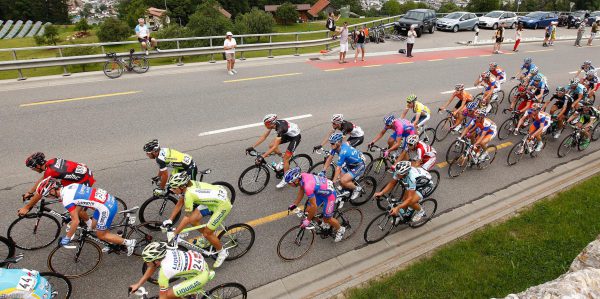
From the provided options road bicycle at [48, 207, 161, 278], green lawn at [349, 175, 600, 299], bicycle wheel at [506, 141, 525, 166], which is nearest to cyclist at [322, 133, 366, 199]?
green lawn at [349, 175, 600, 299]

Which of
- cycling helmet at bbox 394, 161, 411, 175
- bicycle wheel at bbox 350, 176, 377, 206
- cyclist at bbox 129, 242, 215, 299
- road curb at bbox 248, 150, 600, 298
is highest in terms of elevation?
cycling helmet at bbox 394, 161, 411, 175

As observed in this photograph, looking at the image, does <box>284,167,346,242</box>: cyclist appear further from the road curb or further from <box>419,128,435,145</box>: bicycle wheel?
<box>419,128,435,145</box>: bicycle wheel

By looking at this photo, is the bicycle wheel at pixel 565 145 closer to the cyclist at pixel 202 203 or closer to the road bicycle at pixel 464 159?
the road bicycle at pixel 464 159

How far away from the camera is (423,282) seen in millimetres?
5652

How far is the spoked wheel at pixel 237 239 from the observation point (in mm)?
6141

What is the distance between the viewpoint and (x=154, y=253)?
170 inches

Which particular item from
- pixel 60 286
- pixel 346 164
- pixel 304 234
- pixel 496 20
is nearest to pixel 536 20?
pixel 496 20

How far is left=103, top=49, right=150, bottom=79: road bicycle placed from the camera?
15.0m

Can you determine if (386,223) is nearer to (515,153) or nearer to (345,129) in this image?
(345,129)

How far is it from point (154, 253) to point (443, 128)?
9688 millimetres

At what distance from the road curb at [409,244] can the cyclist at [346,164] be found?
0.89 m

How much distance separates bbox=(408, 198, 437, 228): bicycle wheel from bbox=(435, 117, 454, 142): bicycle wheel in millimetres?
4167

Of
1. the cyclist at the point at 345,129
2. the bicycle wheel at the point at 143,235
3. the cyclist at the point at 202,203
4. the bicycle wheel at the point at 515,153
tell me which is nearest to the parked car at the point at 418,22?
the bicycle wheel at the point at 515,153

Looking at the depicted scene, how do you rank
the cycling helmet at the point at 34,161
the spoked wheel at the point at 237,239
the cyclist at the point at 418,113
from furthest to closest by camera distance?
the cyclist at the point at 418,113 → the spoked wheel at the point at 237,239 → the cycling helmet at the point at 34,161
